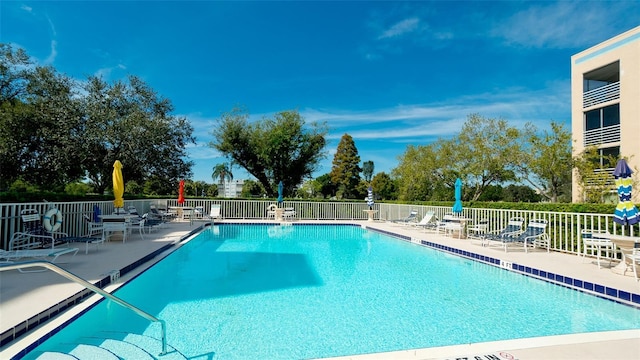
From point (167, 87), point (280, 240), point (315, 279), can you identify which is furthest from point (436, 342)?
point (167, 87)

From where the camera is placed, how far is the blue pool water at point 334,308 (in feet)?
10.6

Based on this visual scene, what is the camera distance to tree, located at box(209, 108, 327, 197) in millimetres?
20719

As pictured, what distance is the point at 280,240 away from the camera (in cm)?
1059

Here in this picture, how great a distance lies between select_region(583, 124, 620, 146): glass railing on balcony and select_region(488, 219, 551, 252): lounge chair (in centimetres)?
1344

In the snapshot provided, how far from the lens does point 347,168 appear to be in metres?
36.0

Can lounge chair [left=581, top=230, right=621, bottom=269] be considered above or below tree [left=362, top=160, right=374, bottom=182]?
below

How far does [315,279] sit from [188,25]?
1237 centimetres

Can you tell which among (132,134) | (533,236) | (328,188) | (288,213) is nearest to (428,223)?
(533,236)

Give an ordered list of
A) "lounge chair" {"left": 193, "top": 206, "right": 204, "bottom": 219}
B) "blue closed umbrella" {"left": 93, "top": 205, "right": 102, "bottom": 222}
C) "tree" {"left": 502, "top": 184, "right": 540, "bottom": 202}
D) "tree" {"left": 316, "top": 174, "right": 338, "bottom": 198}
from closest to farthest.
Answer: "blue closed umbrella" {"left": 93, "top": 205, "right": 102, "bottom": 222}
"lounge chair" {"left": 193, "top": 206, "right": 204, "bottom": 219}
"tree" {"left": 316, "top": 174, "right": 338, "bottom": 198}
"tree" {"left": 502, "top": 184, "right": 540, "bottom": 202}

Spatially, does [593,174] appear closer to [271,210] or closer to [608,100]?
[608,100]

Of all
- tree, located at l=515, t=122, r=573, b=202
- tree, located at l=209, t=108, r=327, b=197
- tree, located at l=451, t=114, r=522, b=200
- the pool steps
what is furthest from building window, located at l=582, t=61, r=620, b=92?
the pool steps

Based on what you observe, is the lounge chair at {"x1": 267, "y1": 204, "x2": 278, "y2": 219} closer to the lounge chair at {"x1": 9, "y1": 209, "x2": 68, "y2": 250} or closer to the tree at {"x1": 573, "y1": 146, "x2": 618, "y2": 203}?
the lounge chair at {"x1": 9, "y1": 209, "x2": 68, "y2": 250}

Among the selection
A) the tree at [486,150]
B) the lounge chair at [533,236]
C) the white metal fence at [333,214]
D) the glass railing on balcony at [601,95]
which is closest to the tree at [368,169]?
the tree at [486,150]

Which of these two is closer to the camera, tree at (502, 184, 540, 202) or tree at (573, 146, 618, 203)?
tree at (573, 146, 618, 203)
